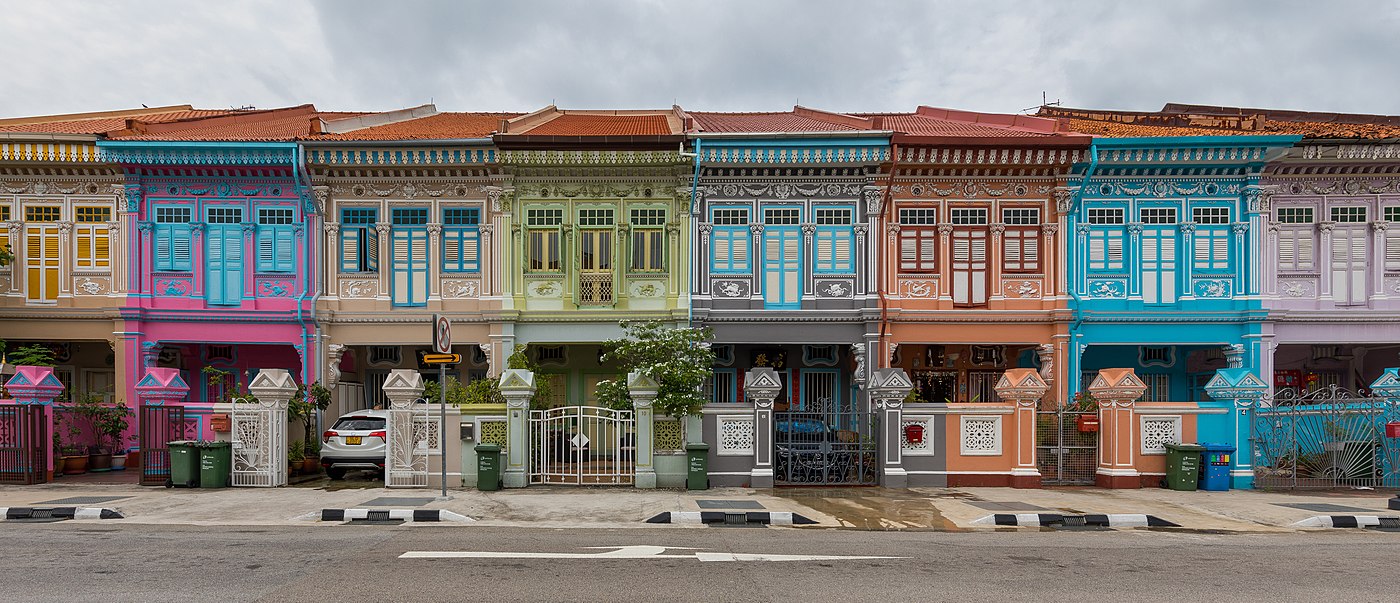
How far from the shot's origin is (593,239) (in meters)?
19.1

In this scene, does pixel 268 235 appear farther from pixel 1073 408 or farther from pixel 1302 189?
pixel 1302 189

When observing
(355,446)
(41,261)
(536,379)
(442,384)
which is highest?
(41,261)

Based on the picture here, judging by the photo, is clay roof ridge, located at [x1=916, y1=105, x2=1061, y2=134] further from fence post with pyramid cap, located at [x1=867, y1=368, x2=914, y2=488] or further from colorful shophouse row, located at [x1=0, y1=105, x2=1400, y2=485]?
fence post with pyramid cap, located at [x1=867, y1=368, x2=914, y2=488]

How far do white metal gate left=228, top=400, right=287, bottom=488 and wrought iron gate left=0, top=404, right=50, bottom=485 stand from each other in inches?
142

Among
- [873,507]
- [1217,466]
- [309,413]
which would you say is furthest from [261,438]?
[1217,466]

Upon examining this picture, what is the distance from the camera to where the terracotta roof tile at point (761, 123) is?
66.9 feet

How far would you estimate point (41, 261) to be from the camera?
1875cm

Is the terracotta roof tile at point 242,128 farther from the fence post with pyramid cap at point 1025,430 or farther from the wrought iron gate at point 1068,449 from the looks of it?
the wrought iron gate at point 1068,449

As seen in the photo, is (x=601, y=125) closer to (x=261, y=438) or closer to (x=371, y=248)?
(x=371, y=248)

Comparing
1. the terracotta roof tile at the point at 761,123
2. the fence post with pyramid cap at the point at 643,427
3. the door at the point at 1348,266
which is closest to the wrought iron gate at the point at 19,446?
the fence post with pyramid cap at the point at 643,427

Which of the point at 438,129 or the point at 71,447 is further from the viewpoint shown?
the point at 438,129

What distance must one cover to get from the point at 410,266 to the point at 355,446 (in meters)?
5.21

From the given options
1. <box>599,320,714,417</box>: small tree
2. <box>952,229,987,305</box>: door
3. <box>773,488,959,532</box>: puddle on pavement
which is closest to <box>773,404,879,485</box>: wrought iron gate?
<box>773,488,959,532</box>: puddle on pavement

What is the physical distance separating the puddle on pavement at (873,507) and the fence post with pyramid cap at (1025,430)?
2285 millimetres
